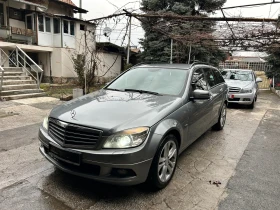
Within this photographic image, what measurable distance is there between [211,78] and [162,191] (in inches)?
120

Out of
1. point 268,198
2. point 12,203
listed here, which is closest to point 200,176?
point 268,198

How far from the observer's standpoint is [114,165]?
96.2 inches

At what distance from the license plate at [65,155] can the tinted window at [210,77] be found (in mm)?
3283

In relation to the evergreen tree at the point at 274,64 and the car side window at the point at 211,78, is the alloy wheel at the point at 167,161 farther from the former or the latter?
the evergreen tree at the point at 274,64

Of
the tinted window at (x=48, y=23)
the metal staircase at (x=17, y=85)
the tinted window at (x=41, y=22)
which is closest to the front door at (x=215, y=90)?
the metal staircase at (x=17, y=85)

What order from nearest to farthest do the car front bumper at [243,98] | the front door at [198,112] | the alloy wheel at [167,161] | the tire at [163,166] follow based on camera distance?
1. the tire at [163,166]
2. the alloy wheel at [167,161]
3. the front door at [198,112]
4. the car front bumper at [243,98]

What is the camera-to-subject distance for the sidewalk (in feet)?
8.97

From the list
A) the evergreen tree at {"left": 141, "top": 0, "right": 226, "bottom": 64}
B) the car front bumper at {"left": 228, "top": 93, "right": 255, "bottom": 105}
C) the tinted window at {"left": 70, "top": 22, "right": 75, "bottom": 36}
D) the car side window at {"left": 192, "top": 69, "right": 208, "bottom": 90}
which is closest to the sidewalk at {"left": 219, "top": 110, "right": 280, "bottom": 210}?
the car side window at {"left": 192, "top": 69, "right": 208, "bottom": 90}

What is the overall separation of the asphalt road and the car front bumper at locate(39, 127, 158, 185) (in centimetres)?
33

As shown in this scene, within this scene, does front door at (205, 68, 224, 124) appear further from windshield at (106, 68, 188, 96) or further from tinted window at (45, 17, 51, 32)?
tinted window at (45, 17, 51, 32)

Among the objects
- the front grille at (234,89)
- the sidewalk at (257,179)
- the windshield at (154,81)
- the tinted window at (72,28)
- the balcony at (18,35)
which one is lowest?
the sidewalk at (257,179)

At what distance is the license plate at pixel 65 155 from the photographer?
2535mm

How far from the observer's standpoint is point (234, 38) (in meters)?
10.7

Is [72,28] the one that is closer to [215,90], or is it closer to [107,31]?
[107,31]
